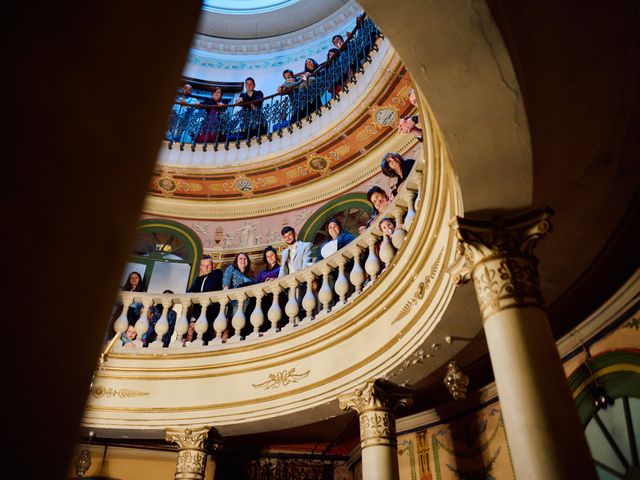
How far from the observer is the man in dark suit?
885cm

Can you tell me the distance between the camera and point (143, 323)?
27.1 ft

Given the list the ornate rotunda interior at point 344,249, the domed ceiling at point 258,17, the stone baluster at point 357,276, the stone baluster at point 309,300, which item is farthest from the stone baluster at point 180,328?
the domed ceiling at point 258,17

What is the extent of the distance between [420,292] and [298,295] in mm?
2943

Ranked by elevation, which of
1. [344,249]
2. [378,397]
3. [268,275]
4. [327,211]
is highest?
[327,211]

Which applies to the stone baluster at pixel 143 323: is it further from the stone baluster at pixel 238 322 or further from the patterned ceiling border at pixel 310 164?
the patterned ceiling border at pixel 310 164

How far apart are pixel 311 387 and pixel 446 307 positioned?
305 centimetres

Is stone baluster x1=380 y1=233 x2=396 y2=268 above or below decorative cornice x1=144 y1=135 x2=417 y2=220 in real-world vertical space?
below

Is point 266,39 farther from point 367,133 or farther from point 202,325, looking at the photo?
point 202,325

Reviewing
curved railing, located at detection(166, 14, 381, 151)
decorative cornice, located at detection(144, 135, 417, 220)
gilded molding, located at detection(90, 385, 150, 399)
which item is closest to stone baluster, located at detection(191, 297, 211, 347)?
gilded molding, located at detection(90, 385, 150, 399)

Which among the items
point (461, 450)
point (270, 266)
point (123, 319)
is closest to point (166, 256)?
point (270, 266)

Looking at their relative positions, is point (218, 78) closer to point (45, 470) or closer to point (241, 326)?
point (241, 326)

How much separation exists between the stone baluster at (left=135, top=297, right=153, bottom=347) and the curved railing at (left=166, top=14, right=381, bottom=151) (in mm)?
5344

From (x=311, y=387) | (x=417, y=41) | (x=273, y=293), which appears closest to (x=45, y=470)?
(x=417, y=41)

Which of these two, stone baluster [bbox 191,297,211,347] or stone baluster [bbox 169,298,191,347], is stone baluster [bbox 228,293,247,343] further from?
stone baluster [bbox 169,298,191,347]
